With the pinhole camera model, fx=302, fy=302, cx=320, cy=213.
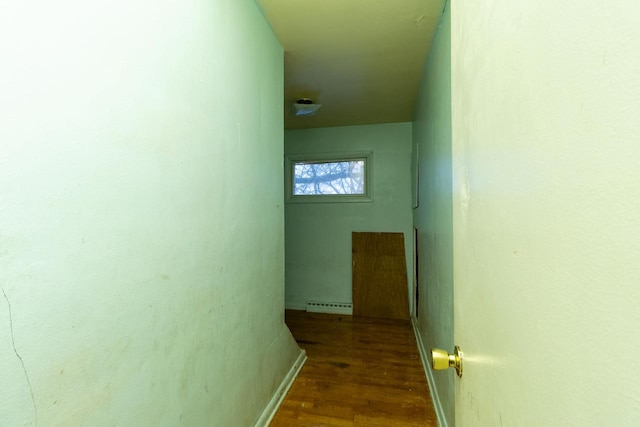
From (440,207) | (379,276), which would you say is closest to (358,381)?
(440,207)

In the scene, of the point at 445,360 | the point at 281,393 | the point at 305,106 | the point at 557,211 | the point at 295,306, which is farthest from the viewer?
the point at 295,306

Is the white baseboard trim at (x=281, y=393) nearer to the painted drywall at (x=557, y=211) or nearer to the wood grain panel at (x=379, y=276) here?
the wood grain panel at (x=379, y=276)

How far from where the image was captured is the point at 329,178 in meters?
3.98

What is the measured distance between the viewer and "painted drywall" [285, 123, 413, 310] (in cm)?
374

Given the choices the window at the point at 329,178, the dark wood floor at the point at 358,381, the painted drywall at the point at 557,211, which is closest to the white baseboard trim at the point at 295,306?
the dark wood floor at the point at 358,381

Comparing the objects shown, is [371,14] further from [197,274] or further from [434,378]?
[434,378]

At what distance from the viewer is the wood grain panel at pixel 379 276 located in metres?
3.65

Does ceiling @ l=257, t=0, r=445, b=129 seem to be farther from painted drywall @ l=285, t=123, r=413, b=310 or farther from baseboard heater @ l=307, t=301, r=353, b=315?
baseboard heater @ l=307, t=301, r=353, b=315

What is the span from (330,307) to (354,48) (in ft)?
9.71

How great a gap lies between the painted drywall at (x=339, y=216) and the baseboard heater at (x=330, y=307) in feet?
0.17

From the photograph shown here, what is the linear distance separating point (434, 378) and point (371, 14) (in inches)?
90.9

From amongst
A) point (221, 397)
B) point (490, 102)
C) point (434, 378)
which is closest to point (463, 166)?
point (490, 102)

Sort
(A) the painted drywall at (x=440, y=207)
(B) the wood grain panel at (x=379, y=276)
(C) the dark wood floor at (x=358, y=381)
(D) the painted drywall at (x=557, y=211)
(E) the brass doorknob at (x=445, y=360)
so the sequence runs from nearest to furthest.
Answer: (D) the painted drywall at (x=557, y=211) < (E) the brass doorknob at (x=445, y=360) < (A) the painted drywall at (x=440, y=207) < (C) the dark wood floor at (x=358, y=381) < (B) the wood grain panel at (x=379, y=276)

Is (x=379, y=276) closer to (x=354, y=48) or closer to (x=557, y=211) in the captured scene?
(x=354, y=48)
